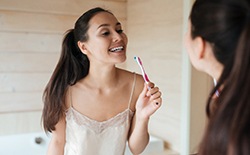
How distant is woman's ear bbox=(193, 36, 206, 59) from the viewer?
68cm

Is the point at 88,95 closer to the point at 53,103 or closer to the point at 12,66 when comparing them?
the point at 53,103

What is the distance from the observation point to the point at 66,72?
1298 millimetres

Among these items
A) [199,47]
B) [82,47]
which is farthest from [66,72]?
[199,47]

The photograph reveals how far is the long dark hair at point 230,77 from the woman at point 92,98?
0.59m

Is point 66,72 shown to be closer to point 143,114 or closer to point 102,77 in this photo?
point 102,77

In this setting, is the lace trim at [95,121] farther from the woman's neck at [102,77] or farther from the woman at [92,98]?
the woman's neck at [102,77]

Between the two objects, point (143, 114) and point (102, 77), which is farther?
point (102, 77)

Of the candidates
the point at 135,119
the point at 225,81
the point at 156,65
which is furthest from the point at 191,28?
the point at 156,65

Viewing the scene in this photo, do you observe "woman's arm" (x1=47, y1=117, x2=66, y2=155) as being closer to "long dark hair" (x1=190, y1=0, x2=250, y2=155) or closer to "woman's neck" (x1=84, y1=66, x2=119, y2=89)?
"woman's neck" (x1=84, y1=66, x2=119, y2=89)

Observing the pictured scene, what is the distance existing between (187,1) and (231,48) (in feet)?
3.87

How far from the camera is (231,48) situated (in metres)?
0.62

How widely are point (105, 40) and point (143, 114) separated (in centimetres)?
31

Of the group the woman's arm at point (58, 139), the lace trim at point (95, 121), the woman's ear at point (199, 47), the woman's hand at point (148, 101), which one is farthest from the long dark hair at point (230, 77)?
the woman's arm at point (58, 139)

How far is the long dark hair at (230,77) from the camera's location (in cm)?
58
